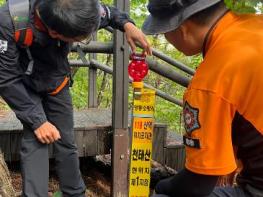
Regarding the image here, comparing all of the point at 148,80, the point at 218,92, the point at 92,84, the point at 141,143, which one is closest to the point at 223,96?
the point at 218,92

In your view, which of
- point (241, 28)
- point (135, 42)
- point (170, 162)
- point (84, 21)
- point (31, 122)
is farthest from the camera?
point (170, 162)

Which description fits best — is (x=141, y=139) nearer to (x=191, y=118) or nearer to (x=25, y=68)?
(x=25, y=68)

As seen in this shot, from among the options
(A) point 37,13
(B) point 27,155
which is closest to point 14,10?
(A) point 37,13

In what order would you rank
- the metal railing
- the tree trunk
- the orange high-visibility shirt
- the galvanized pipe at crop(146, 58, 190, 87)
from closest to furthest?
1. the orange high-visibility shirt
2. the tree trunk
3. the galvanized pipe at crop(146, 58, 190, 87)
4. the metal railing

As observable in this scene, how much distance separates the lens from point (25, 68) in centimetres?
314

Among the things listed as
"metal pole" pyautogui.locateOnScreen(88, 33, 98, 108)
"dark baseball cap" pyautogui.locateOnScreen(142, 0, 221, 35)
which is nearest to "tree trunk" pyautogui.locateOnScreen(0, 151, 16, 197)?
"dark baseball cap" pyautogui.locateOnScreen(142, 0, 221, 35)

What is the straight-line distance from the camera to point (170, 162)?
14.7ft

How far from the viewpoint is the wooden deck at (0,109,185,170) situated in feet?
12.8

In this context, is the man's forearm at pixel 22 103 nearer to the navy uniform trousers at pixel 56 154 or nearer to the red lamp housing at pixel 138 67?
the navy uniform trousers at pixel 56 154

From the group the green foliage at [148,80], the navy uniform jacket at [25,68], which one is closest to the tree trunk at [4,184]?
the navy uniform jacket at [25,68]

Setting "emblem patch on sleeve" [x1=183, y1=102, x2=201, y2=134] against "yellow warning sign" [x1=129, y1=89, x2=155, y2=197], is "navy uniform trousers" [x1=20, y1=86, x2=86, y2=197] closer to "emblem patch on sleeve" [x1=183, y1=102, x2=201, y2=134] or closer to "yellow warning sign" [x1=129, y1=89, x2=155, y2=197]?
"yellow warning sign" [x1=129, y1=89, x2=155, y2=197]

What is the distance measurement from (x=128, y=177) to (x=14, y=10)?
1640mm

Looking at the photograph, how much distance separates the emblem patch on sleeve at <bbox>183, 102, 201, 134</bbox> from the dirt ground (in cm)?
236

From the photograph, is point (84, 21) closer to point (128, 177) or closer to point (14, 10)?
point (14, 10)
